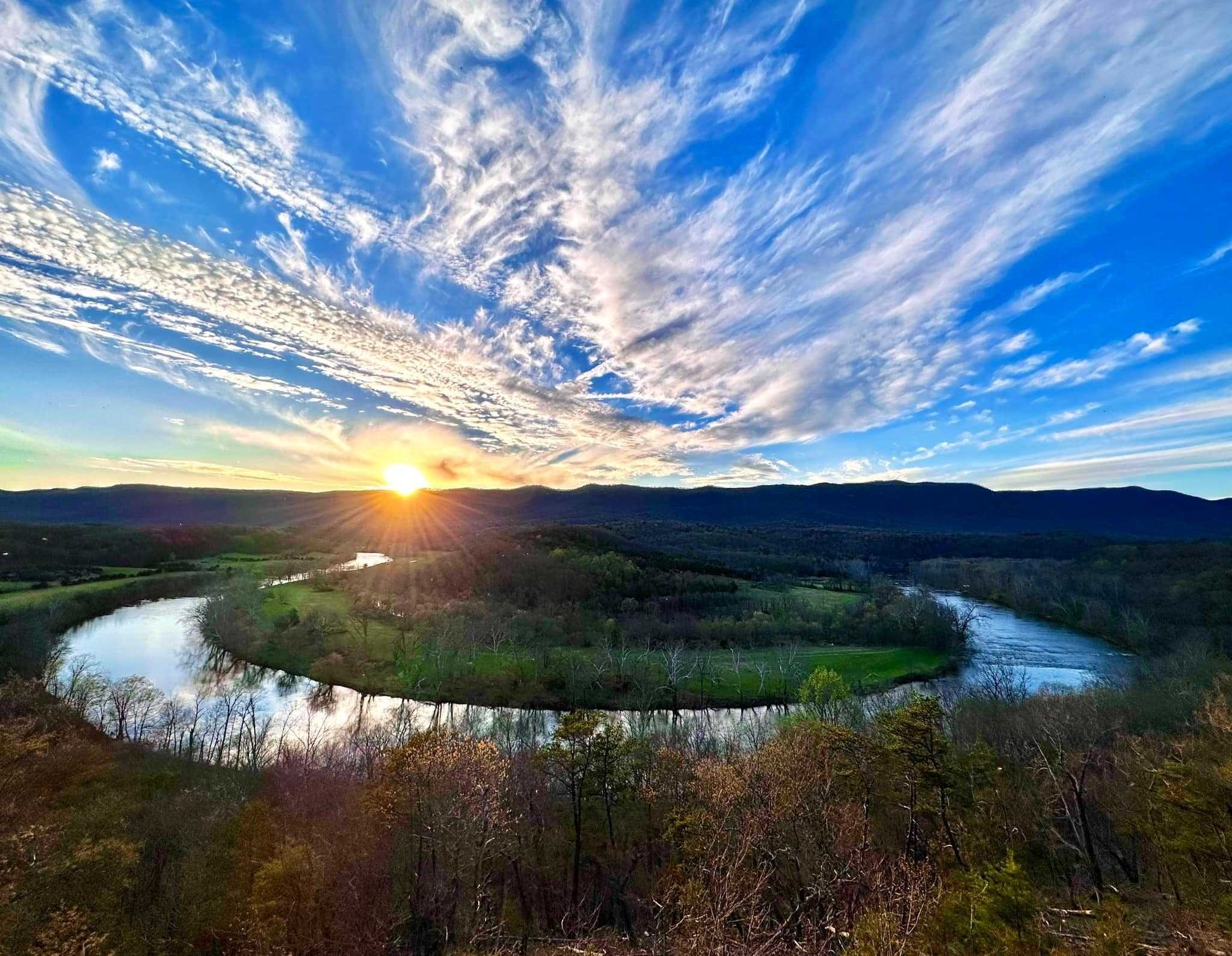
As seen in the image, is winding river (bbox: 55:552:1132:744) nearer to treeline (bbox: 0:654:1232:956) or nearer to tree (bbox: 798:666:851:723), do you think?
tree (bbox: 798:666:851:723)

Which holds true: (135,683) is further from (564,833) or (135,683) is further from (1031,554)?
(1031,554)

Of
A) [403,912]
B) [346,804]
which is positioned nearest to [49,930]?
[403,912]

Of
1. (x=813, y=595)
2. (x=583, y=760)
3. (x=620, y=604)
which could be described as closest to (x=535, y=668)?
(x=620, y=604)

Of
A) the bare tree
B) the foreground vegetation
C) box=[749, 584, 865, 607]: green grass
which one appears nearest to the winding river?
the foreground vegetation

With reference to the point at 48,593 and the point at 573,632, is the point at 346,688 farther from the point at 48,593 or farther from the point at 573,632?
the point at 48,593

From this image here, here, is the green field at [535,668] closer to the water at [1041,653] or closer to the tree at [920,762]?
the water at [1041,653]

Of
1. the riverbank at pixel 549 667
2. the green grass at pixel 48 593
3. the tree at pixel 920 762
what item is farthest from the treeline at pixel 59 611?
the tree at pixel 920 762
